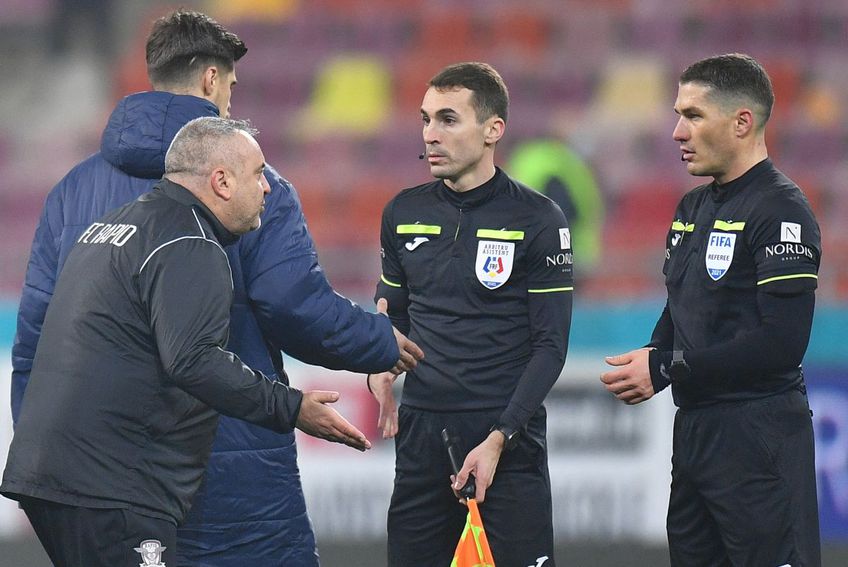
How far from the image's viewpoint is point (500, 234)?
3.29 m

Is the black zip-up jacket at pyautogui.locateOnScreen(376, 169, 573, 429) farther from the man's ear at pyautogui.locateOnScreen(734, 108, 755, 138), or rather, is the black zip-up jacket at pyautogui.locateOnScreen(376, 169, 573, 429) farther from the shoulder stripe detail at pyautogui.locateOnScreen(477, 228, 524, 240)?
the man's ear at pyautogui.locateOnScreen(734, 108, 755, 138)

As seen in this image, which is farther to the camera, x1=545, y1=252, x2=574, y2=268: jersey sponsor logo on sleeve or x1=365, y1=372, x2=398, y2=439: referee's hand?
x1=365, y1=372, x2=398, y2=439: referee's hand

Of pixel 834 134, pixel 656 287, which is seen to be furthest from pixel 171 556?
pixel 834 134

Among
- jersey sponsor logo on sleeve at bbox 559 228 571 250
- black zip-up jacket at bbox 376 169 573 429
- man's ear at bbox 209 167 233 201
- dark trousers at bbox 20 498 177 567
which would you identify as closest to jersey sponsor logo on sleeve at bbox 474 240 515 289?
black zip-up jacket at bbox 376 169 573 429

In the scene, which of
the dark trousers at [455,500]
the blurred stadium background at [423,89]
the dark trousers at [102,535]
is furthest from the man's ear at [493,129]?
the blurred stadium background at [423,89]

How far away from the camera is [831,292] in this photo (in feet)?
20.3

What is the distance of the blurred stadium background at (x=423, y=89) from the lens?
6676mm

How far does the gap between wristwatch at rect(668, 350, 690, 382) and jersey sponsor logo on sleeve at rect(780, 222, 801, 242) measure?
36 cm

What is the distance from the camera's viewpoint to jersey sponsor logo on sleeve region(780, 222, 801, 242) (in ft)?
9.50

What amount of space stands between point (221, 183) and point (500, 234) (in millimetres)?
903

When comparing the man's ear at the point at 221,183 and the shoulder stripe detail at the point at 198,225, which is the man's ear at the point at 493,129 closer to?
the man's ear at the point at 221,183

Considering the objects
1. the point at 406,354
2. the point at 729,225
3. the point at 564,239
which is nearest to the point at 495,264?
the point at 564,239

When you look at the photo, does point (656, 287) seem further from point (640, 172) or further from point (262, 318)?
point (262, 318)

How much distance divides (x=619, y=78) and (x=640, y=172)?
641 mm
